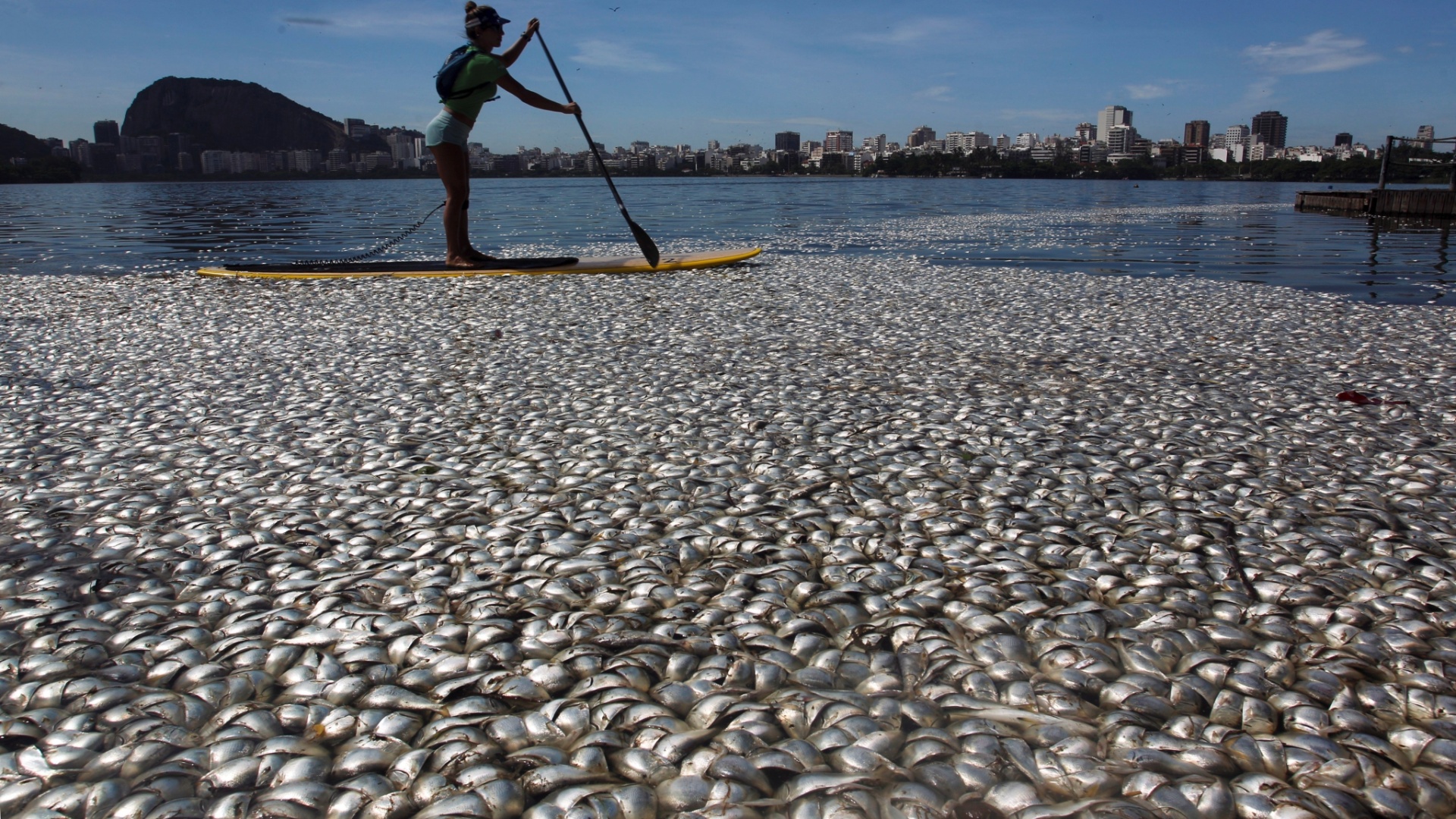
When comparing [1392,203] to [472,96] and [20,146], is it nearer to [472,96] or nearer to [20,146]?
[472,96]

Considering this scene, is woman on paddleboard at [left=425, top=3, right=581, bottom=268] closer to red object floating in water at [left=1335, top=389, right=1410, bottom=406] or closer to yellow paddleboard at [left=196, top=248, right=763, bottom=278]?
yellow paddleboard at [left=196, top=248, right=763, bottom=278]

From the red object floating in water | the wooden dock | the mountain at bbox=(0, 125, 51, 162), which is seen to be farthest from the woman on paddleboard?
the mountain at bbox=(0, 125, 51, 162)

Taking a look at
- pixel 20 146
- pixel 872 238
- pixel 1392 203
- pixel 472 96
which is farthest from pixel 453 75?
pixel 20 146

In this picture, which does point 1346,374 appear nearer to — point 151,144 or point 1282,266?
point 1282,266

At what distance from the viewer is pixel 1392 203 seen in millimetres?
29703

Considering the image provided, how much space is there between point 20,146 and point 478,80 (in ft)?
639

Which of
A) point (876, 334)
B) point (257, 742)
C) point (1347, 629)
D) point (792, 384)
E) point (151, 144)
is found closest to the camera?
point (257, 742)

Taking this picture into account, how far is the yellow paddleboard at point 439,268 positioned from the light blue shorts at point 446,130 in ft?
6.03

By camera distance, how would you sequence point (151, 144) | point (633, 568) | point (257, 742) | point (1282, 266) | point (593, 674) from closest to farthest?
point (257, 742) < point (593, 674) < point (633, 568) < point (1282, 266) < point (151, 144)

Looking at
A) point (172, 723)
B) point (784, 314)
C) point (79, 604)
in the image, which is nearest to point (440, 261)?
point (784, 314)

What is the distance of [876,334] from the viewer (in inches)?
326

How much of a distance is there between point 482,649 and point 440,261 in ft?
38.3

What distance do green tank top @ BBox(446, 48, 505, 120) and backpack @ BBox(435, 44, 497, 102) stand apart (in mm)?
31

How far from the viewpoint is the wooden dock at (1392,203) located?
27359 mm
